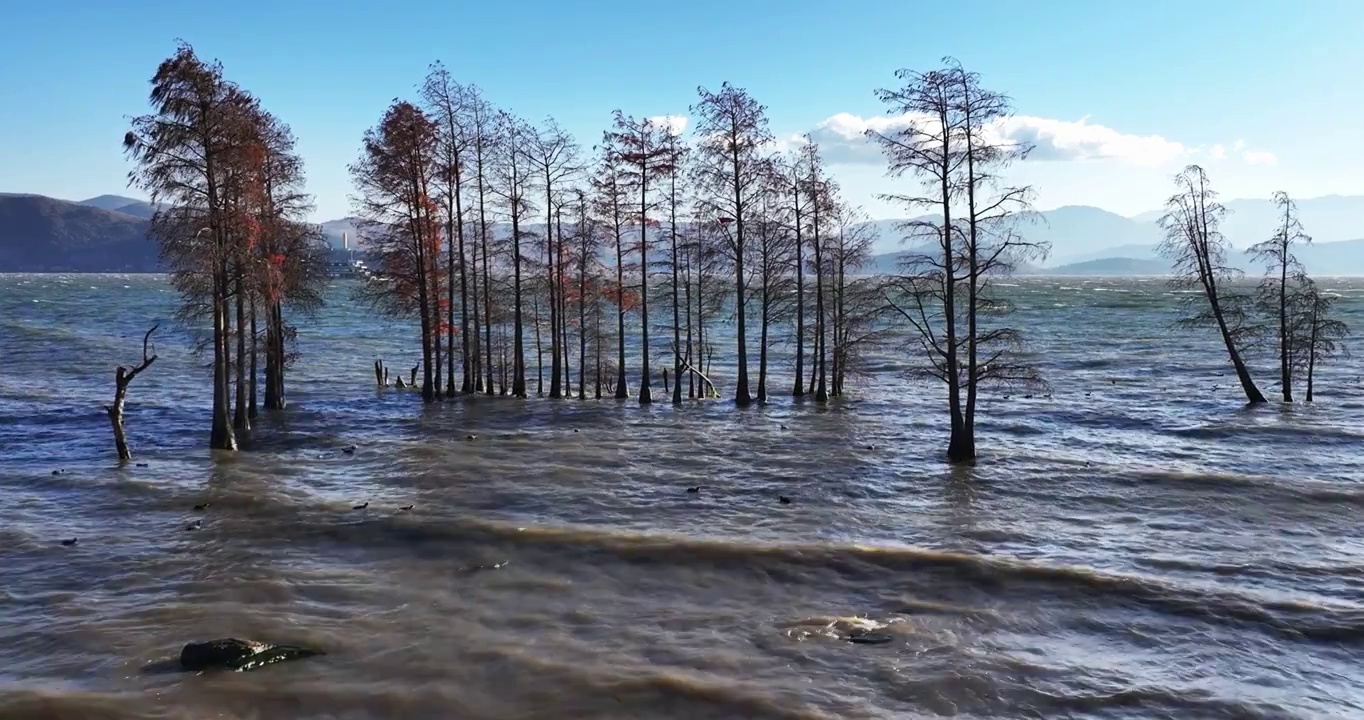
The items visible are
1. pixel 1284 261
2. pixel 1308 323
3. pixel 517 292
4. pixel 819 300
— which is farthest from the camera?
pixel 1308 323

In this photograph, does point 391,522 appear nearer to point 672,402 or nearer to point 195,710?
point 195,710

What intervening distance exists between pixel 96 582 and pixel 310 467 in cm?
1093

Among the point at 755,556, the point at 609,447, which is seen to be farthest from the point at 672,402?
the point at 755,556

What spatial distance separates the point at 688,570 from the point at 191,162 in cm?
1968

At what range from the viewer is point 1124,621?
14.5 meters

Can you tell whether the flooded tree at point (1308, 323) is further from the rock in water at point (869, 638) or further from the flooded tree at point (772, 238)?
the rock in water at point (869, 638)

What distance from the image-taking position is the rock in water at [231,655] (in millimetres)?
11875

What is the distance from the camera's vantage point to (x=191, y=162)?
2566 centimetres

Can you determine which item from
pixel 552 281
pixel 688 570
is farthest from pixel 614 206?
pixel 688 570

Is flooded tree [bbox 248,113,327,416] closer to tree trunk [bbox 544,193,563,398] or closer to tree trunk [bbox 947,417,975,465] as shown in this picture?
tree trunk [bbox 544,193,563,398]

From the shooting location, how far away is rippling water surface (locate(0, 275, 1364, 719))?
11.6 metres

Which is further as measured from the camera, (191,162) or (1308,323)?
(1308,323)

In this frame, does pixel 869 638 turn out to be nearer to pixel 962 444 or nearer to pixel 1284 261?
pixel 962 444

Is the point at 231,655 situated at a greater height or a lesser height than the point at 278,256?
lesser
